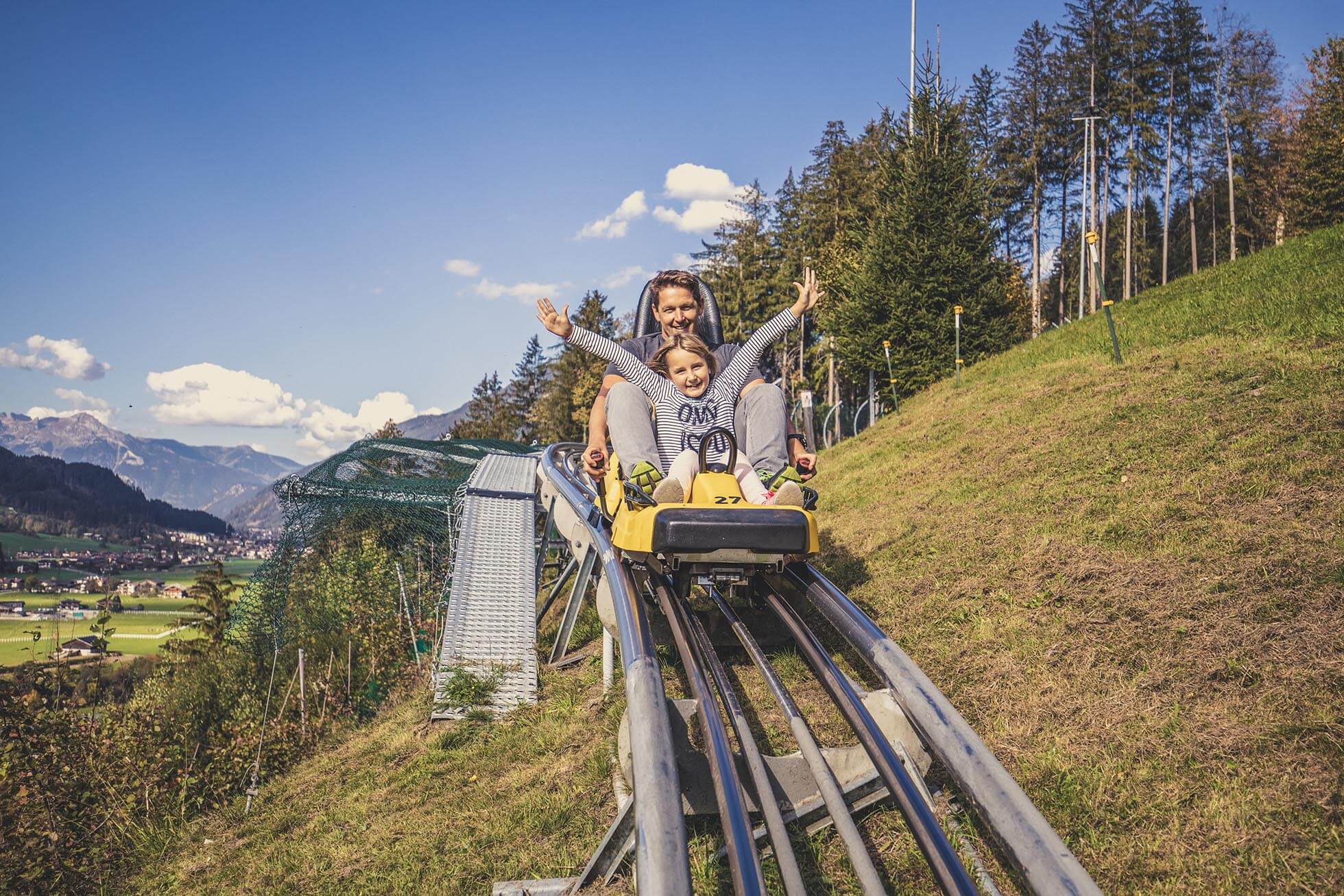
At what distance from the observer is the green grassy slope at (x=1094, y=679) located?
2459 mm

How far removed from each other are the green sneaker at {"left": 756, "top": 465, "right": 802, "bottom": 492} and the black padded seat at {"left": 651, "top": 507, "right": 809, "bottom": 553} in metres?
0.36

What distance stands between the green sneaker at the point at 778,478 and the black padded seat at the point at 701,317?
218 centimetres

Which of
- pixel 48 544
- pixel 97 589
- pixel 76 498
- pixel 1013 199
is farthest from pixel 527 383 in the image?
pixel 76 498

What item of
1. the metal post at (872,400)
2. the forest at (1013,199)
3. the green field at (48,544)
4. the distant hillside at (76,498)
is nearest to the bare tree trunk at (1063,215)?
the forest at (1013,199)

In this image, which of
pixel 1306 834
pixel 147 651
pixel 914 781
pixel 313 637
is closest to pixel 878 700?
pixel 914 781

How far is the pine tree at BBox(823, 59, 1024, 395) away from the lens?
56.5 feet

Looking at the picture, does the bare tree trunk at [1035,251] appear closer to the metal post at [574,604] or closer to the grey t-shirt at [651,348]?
the grey t-shirt at [651,348]

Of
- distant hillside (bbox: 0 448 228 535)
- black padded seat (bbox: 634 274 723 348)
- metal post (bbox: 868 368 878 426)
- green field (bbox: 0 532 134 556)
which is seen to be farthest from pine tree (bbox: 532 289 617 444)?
distant hillside (bbox: 0 448 228 535)

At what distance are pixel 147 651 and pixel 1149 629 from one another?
30.0m

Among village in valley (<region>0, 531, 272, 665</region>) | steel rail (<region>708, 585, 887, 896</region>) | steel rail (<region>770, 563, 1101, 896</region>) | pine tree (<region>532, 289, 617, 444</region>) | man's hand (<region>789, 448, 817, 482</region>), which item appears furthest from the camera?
pine tree (<region>532, 289, 617, 444</region>)

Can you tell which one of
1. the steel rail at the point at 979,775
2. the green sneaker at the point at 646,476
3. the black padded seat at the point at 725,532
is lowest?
the steel rail at the point at 979,775

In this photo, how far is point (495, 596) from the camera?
6.45m

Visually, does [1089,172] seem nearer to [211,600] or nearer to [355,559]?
[355,559]

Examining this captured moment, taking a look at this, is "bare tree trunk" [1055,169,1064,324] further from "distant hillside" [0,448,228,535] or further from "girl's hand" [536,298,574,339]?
"distant hillside" [0,448,228,535]
